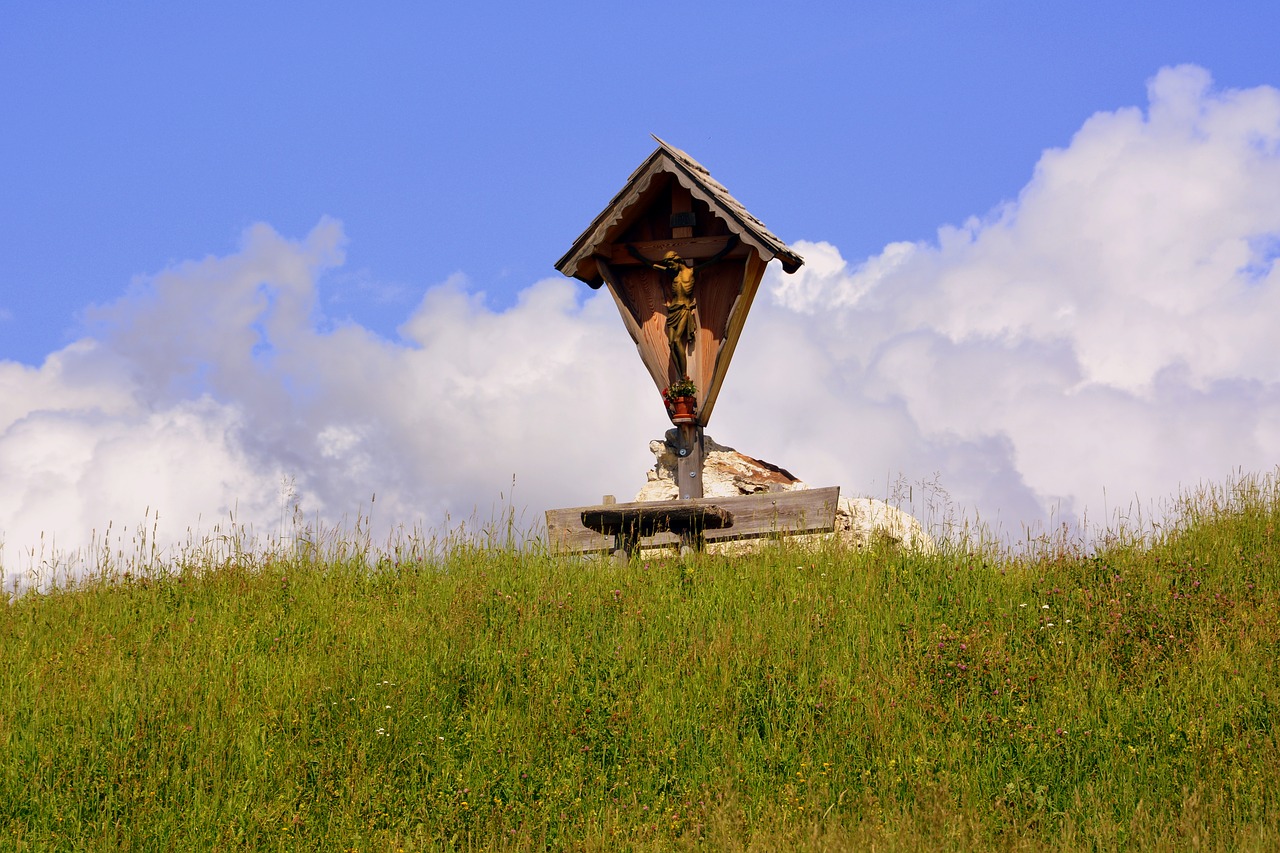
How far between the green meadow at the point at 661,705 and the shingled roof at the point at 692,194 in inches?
143

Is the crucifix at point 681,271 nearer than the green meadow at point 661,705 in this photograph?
No

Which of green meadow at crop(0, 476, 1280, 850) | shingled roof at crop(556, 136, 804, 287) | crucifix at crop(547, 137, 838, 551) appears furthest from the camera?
→ crucifix at crop(547, 137, 838, 551)

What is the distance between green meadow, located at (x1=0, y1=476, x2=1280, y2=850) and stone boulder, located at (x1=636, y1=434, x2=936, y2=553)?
1.37 metres

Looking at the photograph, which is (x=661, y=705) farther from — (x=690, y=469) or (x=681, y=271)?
(x=681, y=271)

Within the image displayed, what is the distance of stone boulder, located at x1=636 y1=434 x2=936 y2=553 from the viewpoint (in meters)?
11.9

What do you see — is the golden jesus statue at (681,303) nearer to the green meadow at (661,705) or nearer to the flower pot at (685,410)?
the flower pot at (685,410)

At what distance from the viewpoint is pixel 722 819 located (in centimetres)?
648

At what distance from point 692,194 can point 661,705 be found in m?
6.46

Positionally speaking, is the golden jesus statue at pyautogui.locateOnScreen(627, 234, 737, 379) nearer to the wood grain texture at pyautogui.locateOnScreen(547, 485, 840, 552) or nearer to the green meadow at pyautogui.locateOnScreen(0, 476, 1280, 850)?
the wood grain texture at pyautogui.locateOnScreen(547, 485, 840, 552)

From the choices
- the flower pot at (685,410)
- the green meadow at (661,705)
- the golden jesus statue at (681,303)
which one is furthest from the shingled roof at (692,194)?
the green meadow at (661,705)

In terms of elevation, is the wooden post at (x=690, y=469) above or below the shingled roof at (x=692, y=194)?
below

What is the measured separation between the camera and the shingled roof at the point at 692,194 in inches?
490

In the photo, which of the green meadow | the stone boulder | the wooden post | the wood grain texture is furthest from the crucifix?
the green meadow

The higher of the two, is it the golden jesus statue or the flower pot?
the golden jesus statue
